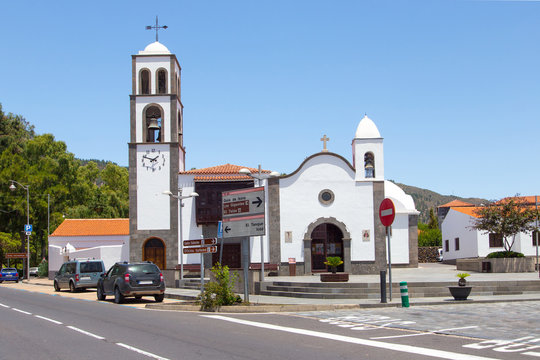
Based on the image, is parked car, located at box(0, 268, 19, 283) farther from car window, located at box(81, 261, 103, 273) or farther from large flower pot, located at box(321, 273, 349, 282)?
large flower pot, located at box(321, 273, 349, 282)

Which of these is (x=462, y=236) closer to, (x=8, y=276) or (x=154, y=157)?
(x=154, y=157)

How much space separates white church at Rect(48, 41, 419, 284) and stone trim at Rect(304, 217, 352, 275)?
0.06m

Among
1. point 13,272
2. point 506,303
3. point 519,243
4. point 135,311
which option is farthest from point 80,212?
point 506,303

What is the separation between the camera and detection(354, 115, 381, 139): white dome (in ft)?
130

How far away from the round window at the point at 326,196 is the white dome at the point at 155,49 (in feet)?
45.6

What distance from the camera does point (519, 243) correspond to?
45.8 metres

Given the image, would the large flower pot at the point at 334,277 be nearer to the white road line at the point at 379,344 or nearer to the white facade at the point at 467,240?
the white road line at the point at 379,344

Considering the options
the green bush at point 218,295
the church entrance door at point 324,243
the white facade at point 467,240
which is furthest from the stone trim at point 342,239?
the green bush at point 218,295

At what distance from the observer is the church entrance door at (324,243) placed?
38062 millimetres

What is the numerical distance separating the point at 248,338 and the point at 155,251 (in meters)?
28.4

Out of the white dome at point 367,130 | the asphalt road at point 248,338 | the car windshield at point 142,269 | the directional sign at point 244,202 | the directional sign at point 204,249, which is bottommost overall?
the asphalt road at point 248,338

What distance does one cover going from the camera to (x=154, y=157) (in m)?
39.4

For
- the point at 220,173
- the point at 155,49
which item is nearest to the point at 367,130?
A: the point at 220,173

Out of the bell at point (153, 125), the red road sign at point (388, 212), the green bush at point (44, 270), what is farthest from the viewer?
the green bush at point (44, 270)
